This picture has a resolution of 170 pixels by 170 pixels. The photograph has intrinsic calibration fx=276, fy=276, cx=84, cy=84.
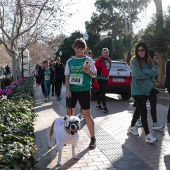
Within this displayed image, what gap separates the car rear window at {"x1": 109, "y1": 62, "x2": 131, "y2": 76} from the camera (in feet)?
36.6

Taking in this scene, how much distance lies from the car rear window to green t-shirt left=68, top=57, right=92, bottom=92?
6.32m

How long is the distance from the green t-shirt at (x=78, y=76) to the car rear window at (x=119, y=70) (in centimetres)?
632

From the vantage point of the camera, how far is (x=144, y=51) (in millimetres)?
5461

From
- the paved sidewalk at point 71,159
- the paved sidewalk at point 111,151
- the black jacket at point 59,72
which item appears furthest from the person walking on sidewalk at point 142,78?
the black jacket at point 59,72

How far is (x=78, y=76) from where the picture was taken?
190 inches

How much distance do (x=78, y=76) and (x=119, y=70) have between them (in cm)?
663

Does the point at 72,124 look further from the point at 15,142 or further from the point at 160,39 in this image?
the point at 160,39

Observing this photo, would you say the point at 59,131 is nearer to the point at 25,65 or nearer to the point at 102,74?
the point at 102,74

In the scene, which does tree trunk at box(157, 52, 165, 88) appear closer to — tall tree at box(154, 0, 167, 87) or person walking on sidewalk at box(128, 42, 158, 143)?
tall tree at box(154, 0, 167, 87)

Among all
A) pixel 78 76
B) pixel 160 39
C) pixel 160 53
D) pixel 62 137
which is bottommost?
pixel 62 137

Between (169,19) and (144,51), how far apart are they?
11.8 m

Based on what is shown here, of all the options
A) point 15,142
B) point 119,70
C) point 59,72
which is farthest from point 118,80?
point 15,142

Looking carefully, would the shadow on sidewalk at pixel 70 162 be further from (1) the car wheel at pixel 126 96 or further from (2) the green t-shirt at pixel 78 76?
(1) the car wheel at pixel 126 96

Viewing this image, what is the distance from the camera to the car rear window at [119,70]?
36.6 feet
